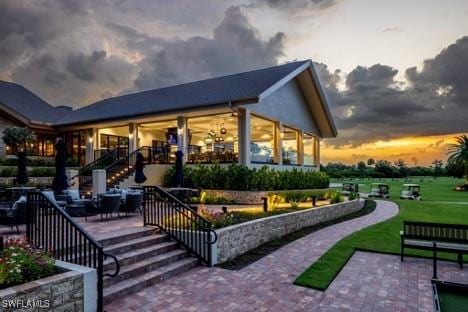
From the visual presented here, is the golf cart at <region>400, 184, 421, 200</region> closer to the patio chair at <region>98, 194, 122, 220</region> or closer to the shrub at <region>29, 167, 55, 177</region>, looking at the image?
the patio chair at <region>98, 194, 122, 220</region>

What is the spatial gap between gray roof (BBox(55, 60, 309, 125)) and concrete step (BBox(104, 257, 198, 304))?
8.97 metres

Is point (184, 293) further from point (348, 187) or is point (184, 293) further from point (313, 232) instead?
point (348, 187)

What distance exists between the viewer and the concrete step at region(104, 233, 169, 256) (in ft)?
20.8

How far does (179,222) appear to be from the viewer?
7844 mm

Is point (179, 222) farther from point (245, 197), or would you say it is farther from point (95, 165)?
point (95, 165)

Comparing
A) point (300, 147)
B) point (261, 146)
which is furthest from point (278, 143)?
point (300, 147)

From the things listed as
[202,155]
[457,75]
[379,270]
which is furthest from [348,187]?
[379,270]

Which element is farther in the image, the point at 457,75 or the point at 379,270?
the point at 457,75

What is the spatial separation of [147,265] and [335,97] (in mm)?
25924

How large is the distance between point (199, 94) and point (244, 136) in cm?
437

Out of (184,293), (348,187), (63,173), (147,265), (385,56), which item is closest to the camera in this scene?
(184,293)

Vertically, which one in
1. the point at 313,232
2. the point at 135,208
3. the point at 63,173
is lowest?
the point at 313,232

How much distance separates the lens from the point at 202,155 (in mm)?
17266

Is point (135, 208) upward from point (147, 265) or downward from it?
upward
